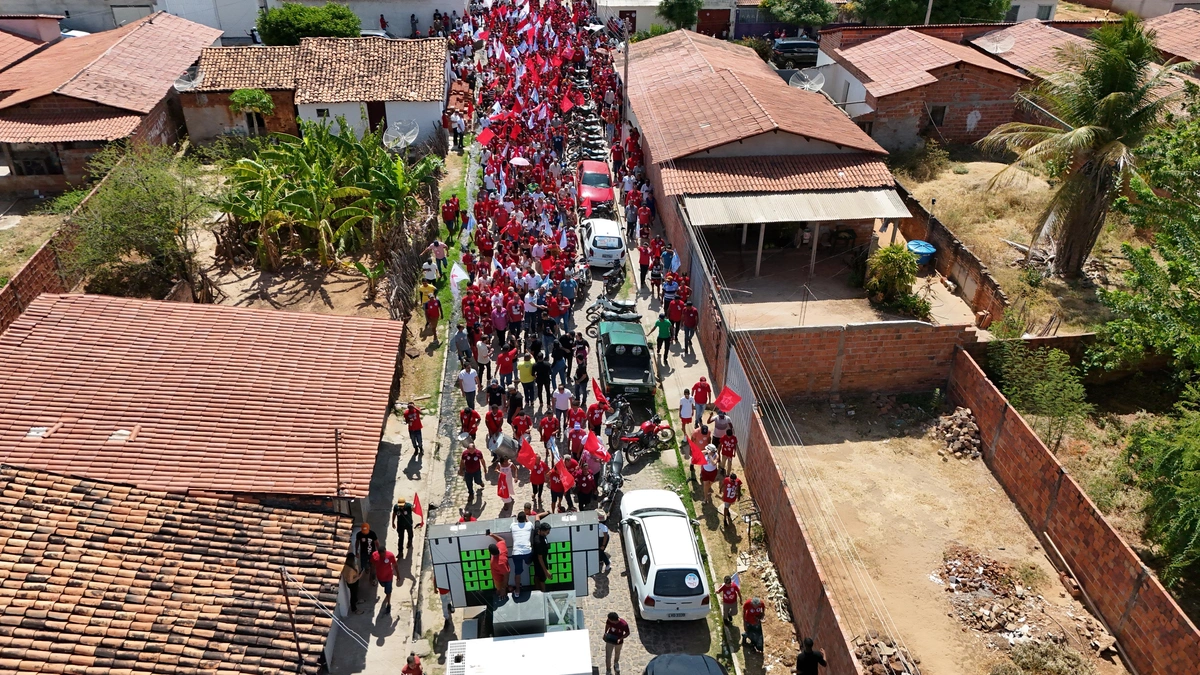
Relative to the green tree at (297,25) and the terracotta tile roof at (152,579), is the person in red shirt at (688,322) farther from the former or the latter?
the green tree at (297,25)

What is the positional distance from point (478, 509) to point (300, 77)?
22560 mm

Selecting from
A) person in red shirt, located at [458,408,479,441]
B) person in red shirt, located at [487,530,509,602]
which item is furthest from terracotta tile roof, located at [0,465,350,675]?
person in red shirt, located at [458,408,479,441]

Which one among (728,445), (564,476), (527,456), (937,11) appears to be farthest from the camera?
(937,11)

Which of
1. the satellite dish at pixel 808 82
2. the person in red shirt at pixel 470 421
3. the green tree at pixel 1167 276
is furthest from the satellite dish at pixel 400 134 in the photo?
the green tree at pixel 1167 276

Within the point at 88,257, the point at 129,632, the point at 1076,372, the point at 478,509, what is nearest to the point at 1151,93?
the point at 1076,372

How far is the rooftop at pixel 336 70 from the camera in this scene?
31469mm

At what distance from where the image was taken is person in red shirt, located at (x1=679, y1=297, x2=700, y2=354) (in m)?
19.5

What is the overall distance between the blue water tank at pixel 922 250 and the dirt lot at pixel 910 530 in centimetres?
683

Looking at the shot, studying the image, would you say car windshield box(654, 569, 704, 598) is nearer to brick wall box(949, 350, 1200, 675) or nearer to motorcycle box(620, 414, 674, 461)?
motorcycle box(620, 414, 674, 461)

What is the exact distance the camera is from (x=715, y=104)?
86.6ft

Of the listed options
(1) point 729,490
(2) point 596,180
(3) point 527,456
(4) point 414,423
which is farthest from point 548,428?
(2) point 596,180

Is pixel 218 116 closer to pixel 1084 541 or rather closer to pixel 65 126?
pixel 65 126

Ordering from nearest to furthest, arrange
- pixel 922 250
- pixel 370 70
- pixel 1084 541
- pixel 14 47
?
pixel 1084 541
pixel 922 250
pixel 370 70
pixel 14 47

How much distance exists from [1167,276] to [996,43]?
21768 millimetres
